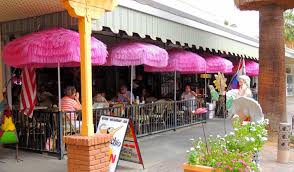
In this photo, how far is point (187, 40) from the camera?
11.9m

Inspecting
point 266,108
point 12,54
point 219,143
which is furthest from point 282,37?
point 12,54

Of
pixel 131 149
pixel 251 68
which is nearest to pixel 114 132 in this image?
pixel 131 149

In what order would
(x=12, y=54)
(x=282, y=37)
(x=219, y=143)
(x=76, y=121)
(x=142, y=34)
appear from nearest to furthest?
(x=219, y=143) → (x=12, y=54) → (x=76, y=121) → (x=142, y=34) → (x=282, y=37)

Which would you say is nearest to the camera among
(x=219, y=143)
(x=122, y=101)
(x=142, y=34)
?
(x=219, y=143)

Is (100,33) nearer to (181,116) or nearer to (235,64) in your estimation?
(181,116)

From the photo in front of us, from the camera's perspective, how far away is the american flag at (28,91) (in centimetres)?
840

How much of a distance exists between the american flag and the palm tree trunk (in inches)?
242

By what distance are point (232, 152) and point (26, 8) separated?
5.10 metres

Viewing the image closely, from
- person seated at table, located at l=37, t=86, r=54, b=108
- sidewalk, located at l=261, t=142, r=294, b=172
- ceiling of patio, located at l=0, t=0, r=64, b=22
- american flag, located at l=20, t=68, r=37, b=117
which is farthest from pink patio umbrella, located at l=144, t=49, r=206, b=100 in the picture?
ceiling of patio, located at l=0, t=0, r=64, b=22

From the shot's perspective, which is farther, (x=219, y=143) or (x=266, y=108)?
(x=266, y=108)

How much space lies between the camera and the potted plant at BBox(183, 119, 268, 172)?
4.91m

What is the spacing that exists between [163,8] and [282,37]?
11.1 ft

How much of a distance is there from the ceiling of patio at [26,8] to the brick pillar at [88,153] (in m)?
2.70

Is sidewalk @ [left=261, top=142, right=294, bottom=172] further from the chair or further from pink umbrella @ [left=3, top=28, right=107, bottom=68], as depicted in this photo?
pink umbrella @ [left=3, top=28, right=107, bottom=68]
